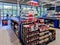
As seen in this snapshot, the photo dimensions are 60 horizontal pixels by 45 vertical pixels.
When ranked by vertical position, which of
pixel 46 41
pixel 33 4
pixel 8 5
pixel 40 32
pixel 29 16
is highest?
pixel 8 5

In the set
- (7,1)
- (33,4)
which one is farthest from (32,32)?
(7,1)

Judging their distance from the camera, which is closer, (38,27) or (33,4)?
(38,27)

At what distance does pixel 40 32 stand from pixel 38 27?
22 cm

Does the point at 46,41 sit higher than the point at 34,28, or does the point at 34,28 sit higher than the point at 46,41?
the point at 34,28

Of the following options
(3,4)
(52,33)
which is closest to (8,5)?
(3,4)

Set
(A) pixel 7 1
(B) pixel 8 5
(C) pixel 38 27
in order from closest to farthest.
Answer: (C) pixel 38 27 < (A) pixel 7 1 < (B) pixel 8 5

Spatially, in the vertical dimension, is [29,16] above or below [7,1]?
below

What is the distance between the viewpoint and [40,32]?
4.48 metres

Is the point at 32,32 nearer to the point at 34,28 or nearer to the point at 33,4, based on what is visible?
the point at 34,28

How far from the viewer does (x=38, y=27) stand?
4445mm

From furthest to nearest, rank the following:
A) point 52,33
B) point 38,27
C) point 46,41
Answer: point 52,33
point 46,41
point 38,27

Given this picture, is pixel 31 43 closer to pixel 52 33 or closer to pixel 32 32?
pixel 32 32

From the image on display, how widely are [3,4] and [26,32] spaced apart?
13.2 metres

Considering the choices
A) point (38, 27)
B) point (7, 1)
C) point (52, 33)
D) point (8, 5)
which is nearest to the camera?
point (38, 27)
